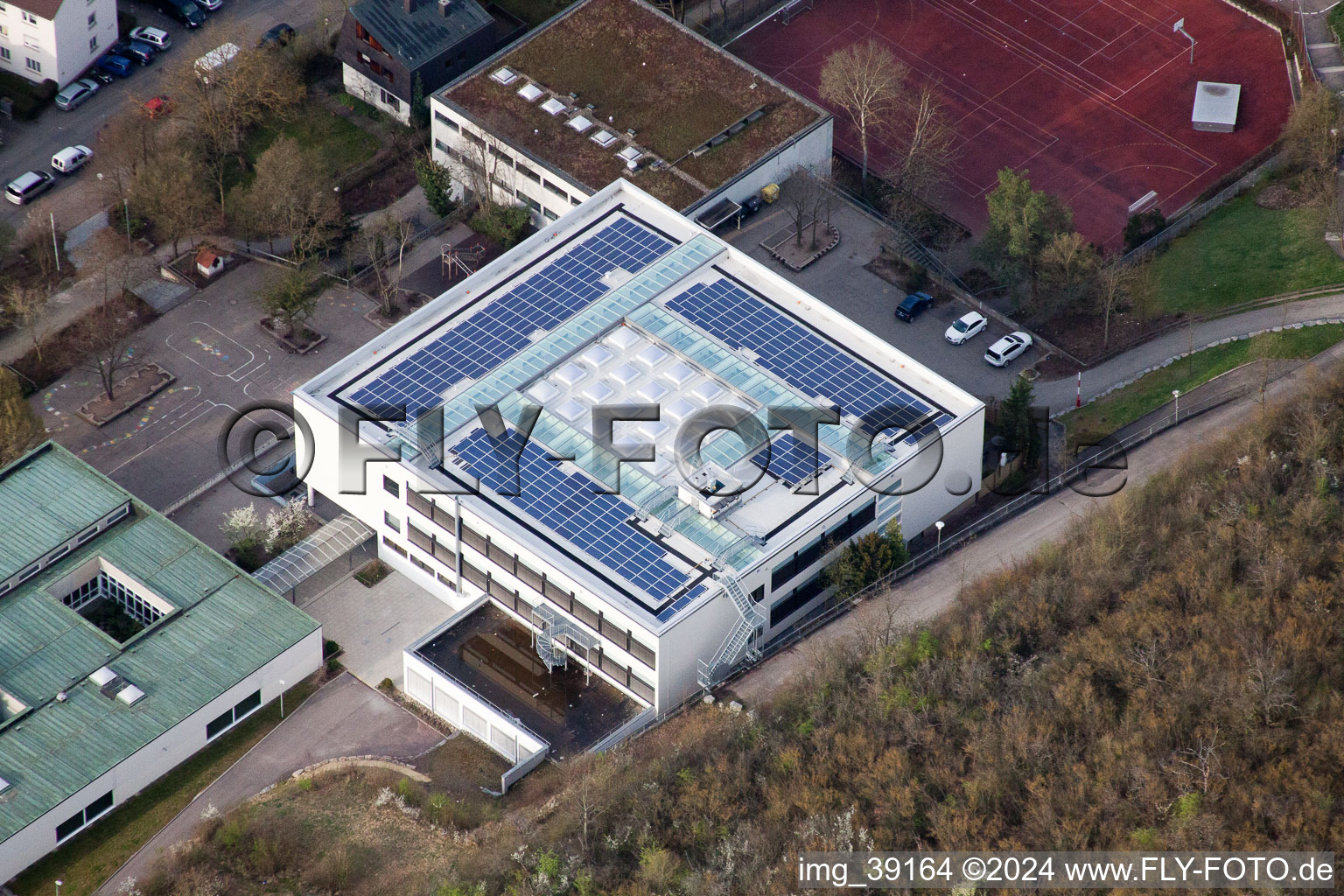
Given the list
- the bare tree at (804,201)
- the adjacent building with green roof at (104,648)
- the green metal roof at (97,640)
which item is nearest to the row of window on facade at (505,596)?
the adjacent building with green roof at (104,648)

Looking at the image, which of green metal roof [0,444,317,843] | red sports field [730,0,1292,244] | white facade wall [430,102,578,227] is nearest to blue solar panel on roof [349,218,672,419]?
white facade wall [430,102,578,227]

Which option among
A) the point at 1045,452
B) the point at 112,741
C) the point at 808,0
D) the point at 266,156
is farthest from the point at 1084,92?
the point at 112,741

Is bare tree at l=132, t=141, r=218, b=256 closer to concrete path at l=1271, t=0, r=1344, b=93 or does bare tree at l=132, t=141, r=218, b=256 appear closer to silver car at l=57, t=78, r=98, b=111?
silver car at l=57, t=78, r=98, b=111

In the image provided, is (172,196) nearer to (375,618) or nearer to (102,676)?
(375,618)

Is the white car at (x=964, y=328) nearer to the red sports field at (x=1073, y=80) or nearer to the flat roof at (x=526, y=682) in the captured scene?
the red sports field at (x=1073, y=80)

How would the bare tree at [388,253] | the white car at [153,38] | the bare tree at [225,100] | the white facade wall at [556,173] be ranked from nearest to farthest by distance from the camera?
the bare tree at [388,253] → the white facade wall at [556,173] → the bare tree at [225,100] → the white car at [153,38]

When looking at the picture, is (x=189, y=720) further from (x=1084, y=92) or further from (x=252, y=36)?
(x=1084, y=92)
